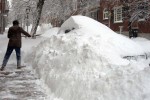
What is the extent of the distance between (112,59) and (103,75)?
1.45m

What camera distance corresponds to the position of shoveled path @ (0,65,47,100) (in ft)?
22.2

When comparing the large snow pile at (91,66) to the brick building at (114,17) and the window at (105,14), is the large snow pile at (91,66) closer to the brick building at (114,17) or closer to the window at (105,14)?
the brick building at (114,17)

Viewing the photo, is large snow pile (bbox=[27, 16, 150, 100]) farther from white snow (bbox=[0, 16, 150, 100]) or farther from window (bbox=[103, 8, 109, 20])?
window (bbox=[103, 8, 109, 20])

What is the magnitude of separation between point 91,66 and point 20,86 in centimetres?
192

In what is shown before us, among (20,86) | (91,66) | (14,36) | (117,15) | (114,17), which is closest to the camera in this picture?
(91,66)

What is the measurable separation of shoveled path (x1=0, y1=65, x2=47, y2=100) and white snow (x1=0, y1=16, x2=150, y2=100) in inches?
9.8

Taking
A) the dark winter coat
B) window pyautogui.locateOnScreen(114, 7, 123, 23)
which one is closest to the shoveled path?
the dark winter coat

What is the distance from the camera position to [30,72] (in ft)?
31.9

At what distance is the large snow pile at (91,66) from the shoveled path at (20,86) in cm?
28

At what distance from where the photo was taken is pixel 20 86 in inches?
306

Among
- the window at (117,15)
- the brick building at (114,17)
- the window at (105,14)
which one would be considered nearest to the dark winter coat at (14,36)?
the brick building at (114,17)

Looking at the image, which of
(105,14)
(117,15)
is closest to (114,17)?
(117,15)

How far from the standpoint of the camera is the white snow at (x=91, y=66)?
5457 mm

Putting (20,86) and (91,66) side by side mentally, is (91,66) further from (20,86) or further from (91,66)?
(20,86)
